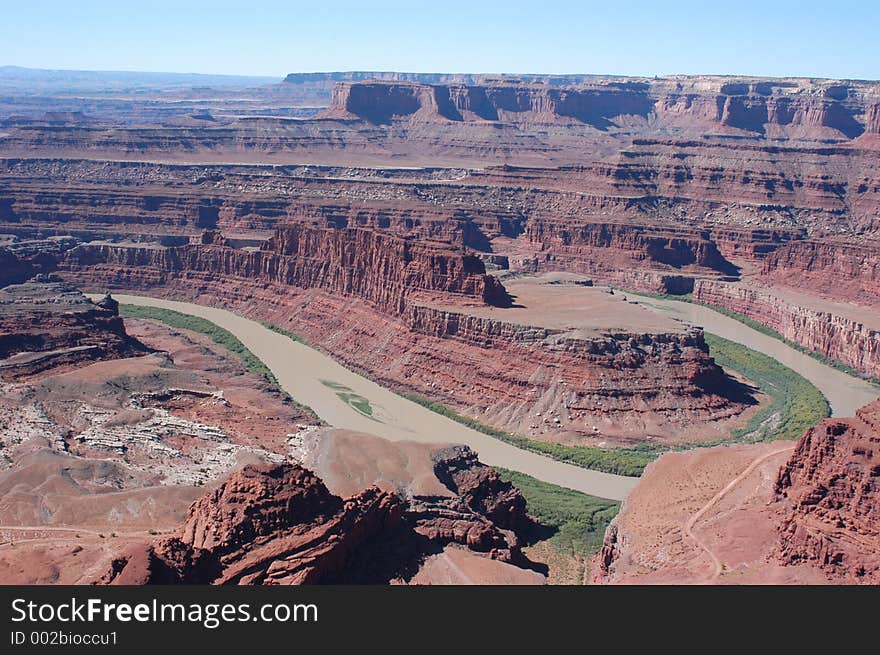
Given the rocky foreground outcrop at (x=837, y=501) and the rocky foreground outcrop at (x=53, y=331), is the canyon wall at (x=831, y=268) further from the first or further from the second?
the rocky foreground outcrop at (x=53, y=331)

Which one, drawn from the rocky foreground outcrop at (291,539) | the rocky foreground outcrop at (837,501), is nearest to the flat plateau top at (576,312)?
the rocky foreground outcrop at (291,539)

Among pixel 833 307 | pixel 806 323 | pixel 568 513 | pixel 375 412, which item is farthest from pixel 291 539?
pixel 833 307

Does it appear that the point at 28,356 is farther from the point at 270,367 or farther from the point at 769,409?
the point at 769,409

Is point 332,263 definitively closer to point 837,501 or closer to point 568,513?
point 568,513

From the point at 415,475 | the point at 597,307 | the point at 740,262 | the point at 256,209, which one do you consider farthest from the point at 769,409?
the point at 256,209

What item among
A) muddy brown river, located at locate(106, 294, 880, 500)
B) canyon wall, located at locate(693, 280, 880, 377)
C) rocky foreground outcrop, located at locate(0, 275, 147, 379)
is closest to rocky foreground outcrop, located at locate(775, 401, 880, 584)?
muddy brown river, located at locate(106, 294, 880, 500)
